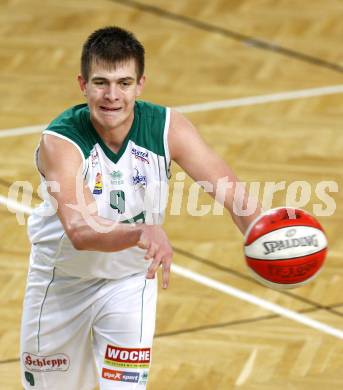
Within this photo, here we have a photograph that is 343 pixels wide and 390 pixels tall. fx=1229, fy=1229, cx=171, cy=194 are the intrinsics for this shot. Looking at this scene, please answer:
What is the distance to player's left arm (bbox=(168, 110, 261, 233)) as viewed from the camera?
5.89 m

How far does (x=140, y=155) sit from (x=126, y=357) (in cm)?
100

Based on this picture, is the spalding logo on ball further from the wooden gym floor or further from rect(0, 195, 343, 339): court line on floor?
rect(0, 195, 343, 339): court line on floor

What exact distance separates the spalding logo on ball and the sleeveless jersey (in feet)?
1.84

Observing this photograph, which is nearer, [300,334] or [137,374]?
[137,374]

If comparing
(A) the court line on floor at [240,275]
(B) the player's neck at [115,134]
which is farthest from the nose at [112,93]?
(A) the court line on floor at [240,275]

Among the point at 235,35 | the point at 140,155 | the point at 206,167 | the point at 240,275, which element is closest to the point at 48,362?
the point at 140,155

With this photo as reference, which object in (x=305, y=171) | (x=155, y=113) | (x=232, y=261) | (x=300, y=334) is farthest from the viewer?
(x=305, y=171)

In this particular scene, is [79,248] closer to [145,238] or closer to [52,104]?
[145,238]

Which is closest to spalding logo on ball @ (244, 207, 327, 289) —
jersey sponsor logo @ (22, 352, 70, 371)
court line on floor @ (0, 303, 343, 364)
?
jersey sponsor logo @ (22, 352, 70, 371)

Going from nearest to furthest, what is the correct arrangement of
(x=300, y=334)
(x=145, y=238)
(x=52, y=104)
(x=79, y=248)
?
(x=145, y=238) → (x=79, y=248) → (x=300, y=334) → (x=52, y=104)

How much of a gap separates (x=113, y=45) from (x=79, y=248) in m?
0.96

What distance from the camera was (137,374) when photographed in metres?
6.02

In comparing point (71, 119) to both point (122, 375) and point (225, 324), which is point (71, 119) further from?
point (225, 324)

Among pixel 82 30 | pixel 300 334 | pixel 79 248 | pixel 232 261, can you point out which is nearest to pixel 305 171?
pixel 232 261
